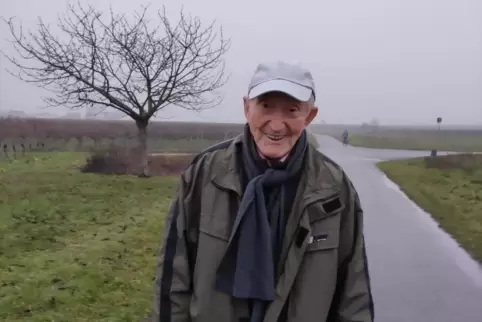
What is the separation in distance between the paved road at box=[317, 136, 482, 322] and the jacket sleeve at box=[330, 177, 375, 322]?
3322 mm

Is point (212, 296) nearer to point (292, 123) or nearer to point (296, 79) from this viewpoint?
point (292, 123)

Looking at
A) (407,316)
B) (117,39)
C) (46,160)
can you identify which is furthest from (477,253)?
(46,160)

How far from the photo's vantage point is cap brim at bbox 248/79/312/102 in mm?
1938

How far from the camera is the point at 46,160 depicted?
66.6 feet

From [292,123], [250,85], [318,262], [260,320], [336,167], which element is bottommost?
[260,320]

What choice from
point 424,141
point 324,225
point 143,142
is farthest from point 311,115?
point 424,141

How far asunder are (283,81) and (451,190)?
1451 cm

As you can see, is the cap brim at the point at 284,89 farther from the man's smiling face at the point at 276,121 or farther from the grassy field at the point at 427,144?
the grassy field at the point at 427,144

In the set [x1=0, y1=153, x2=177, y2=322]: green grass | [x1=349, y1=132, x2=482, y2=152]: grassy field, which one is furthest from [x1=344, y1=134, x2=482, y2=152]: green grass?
[x1=0, y1=153, x2=177, y2=322]: green grass

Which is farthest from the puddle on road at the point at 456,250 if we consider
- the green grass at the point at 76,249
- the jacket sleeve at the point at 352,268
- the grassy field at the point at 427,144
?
the grassy field at the point at 427,144

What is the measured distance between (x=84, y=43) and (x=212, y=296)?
48.1ft

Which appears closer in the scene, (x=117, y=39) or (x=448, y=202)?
(x=448, y=202)

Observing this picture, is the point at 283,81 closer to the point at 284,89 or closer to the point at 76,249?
the point at 284,89

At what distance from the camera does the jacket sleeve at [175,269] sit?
6.82 ft
